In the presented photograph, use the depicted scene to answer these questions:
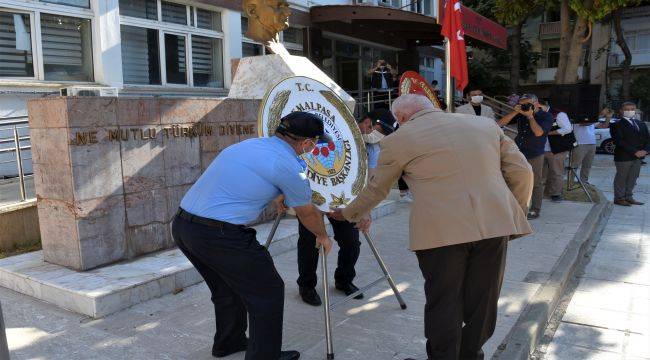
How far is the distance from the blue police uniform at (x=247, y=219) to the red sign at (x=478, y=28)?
556cm

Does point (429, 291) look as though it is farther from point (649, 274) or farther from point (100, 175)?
point (649, 274)

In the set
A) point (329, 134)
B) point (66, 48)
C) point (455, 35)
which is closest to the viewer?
point (329, 134)

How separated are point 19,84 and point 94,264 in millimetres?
5542

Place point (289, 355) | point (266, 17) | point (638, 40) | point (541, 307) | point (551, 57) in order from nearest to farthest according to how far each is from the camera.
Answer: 1. point (289, 355)
2. point (541, 307)
3. point (266, 17)
4. point (638, 40)
5. point (551, 57)

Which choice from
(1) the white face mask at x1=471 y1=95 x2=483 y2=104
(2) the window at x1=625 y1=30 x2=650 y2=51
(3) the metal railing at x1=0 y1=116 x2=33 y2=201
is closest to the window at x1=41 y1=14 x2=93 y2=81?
(3) the metal railing at x1=0 y1=116 x2=33 y2=201

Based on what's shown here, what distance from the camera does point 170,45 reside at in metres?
11.4

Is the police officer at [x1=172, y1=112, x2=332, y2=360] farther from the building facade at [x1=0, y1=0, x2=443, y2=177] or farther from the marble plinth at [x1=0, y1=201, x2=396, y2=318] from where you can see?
the building facade at [x1=0, y1=0, x2=443, y2=177]

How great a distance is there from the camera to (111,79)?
9812 mm

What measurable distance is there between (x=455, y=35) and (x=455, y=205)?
5.32m

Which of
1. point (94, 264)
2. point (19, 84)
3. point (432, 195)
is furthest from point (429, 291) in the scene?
point (19, 84)

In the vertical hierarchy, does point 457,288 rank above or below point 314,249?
above

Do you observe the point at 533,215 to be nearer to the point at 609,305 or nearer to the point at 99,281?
the point at 609,305

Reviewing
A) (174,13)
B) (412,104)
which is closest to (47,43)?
(174,13)

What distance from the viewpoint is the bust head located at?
6.89 m
